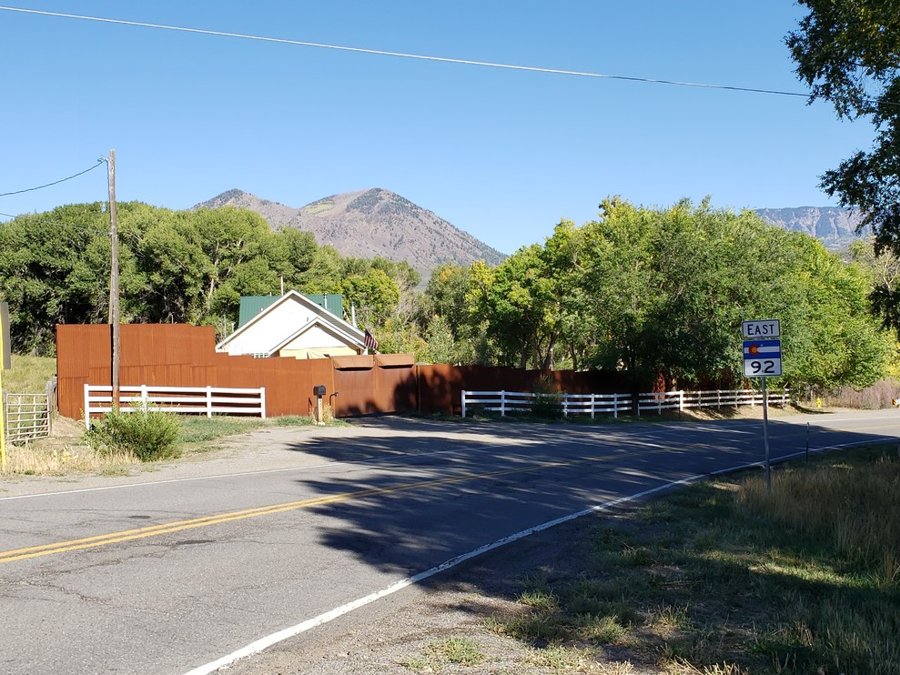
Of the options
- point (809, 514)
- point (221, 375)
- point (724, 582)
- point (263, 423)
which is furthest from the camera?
point (221, 375)

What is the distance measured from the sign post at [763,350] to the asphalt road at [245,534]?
2.86 meters

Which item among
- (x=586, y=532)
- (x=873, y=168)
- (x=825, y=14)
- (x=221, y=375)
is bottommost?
(x=586, y=532)

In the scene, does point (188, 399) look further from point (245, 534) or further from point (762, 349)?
point (762, 349)

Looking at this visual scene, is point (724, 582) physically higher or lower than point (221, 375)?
lower

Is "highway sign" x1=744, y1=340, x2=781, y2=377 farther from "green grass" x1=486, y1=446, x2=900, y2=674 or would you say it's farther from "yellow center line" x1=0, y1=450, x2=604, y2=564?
"yellow center line" x1=0, y1=450, x2=604, y2=564

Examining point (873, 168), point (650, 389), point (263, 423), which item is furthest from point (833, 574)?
point (650, 389)

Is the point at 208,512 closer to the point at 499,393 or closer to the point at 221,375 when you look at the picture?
the point at 221,375

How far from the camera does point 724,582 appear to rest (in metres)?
7.44

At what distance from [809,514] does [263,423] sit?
770 inches

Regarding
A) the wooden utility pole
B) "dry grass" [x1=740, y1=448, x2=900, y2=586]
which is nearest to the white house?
the wooden utility pole

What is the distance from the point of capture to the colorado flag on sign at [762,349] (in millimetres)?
12852

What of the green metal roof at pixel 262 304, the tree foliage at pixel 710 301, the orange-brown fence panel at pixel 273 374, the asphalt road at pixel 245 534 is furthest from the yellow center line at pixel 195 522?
the green metal roof at pixel 262 304

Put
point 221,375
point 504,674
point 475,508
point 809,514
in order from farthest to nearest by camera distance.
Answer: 1. point 221,375
2. point 475,508
3. point 809,514
4. point 504,674

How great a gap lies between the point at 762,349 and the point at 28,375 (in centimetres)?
3728
